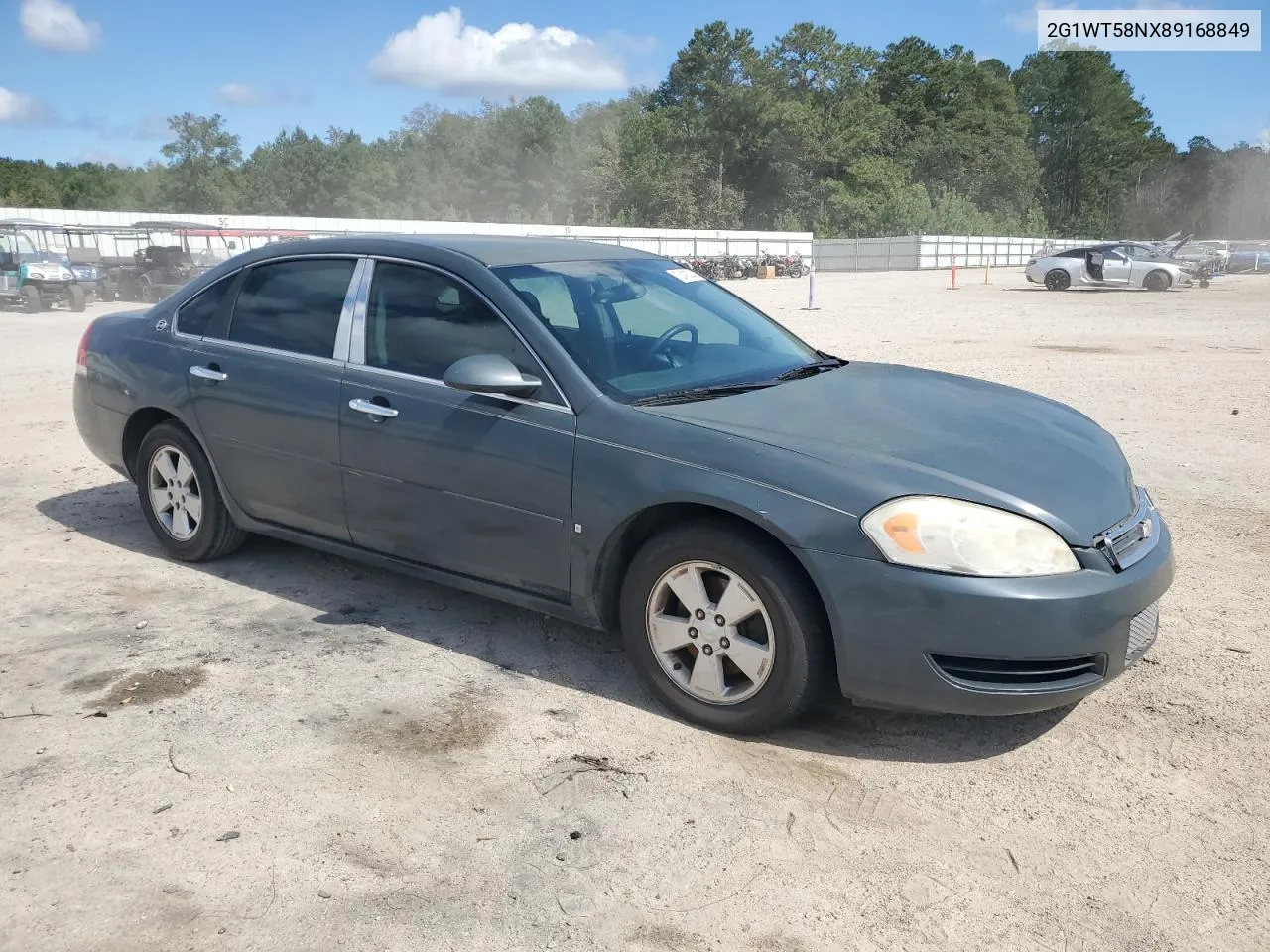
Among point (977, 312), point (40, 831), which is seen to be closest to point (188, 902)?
point (40, 831)

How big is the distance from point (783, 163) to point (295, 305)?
89.0 meters

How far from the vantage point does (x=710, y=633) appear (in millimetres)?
3590

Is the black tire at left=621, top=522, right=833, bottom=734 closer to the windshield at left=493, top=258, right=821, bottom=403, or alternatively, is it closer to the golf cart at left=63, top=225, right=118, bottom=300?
the windshield at left=493, top=258, right=821, bottom=403

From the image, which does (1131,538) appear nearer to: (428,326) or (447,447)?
(447,447)

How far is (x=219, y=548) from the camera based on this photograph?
5.38 metres

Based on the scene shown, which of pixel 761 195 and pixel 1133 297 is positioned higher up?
pixel 761 195

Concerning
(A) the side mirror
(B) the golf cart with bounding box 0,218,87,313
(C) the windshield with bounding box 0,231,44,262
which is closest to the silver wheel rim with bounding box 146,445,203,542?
(A) the side mirror

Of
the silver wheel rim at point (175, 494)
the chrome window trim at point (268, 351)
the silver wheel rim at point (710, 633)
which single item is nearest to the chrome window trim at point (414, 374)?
the chrome window trim at point (268, 351)

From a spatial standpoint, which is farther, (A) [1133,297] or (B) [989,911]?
(A) [1133,297]

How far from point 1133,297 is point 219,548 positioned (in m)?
28.0

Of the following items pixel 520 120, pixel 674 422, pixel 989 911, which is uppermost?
pixel 520 120

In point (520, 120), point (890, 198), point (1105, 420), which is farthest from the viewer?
point (520, 120)

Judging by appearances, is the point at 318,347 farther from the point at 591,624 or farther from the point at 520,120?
the point at 520,120

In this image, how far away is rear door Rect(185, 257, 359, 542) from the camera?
4.64m
